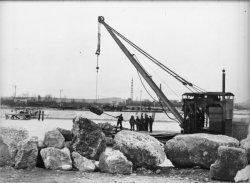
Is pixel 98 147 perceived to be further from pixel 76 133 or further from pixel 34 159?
pixel 34 159

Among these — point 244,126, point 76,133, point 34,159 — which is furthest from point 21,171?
point 244,126

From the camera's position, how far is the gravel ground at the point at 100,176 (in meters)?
8.34

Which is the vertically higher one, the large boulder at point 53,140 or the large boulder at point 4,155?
the large boulder at point 53,140

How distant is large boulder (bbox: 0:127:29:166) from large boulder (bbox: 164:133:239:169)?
4.53m

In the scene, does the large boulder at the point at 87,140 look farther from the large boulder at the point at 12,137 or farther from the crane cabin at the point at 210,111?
the crane cabin at the point at 210,111

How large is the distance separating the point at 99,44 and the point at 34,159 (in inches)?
378

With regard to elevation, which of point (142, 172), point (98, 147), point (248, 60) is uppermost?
point (248, 60)

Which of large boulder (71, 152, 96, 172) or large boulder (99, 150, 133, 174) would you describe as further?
large boulder (71, 152, 96, 172)

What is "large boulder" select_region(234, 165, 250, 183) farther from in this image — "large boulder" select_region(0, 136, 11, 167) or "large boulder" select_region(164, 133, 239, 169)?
"large boulder" select_region(0, 136, 11, 167)

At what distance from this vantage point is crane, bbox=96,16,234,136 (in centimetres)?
1697

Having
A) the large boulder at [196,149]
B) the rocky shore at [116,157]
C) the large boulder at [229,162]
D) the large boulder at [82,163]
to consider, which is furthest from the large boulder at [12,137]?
the large boulder at [229,162]

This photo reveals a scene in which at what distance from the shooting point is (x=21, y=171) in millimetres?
9172

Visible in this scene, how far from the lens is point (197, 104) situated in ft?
58.7

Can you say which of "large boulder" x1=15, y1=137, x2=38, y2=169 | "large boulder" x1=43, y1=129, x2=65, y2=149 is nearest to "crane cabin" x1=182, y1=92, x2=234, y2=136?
"large boulder" x1=43, y1=129, x2=65, y2=149
